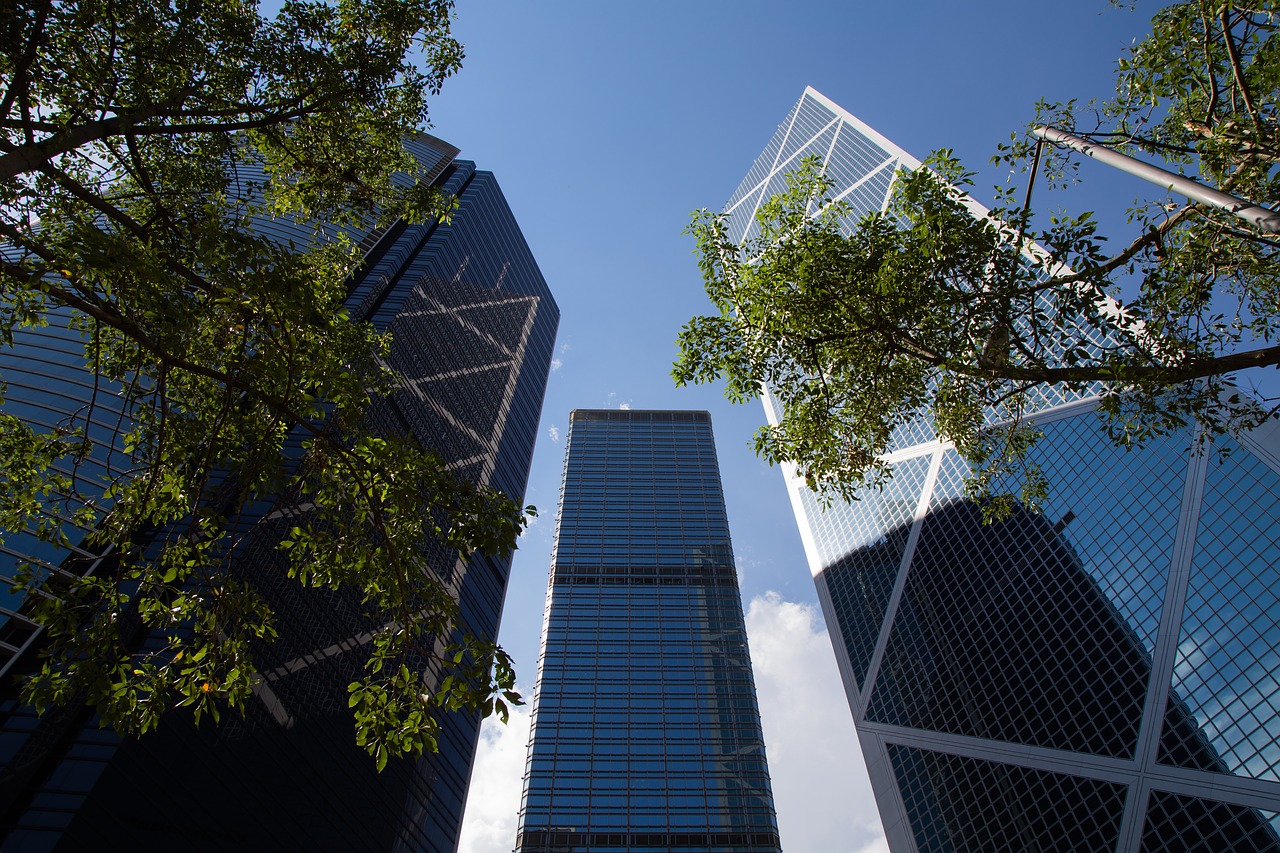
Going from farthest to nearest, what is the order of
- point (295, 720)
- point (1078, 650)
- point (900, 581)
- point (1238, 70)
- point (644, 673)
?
1. point (644, 673)
2. point (900, 581)
3. point (1078, 650)
4. point (295, 720)
5. point (1238, 70)

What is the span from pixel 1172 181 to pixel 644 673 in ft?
246

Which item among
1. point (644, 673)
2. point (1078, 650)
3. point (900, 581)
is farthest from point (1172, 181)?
point (644, 673)

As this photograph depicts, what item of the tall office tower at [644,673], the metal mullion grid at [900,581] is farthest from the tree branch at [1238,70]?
the tall office tower at [644,673]

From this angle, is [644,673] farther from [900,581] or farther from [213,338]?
[213,338]

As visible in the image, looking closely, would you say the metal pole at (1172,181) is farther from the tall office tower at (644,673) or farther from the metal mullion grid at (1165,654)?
the tall office tower at (644,673)

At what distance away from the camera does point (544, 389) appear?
8581 cm

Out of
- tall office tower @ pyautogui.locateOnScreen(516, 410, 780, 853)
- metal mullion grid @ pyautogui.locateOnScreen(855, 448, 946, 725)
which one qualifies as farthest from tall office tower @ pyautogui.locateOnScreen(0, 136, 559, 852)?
metal mullion grid @ pyautogui.locateOnScreen(855, 448, 946, 725)

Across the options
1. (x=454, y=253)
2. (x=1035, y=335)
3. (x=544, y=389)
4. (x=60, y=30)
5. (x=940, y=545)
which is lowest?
(x=1035, y=335)

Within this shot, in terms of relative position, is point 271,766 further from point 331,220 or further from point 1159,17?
point 1159,17

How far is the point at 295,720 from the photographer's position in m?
31.3

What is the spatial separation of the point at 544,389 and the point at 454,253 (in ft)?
76.9

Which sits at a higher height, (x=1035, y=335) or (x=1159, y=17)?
(x=1159, y=17)

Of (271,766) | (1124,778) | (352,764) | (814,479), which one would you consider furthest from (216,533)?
(1124,778)

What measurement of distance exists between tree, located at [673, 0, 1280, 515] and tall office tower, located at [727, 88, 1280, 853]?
2653 centimetres
